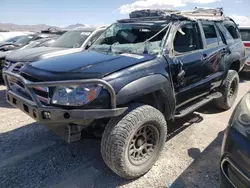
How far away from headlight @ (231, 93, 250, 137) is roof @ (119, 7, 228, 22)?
190 centimetres

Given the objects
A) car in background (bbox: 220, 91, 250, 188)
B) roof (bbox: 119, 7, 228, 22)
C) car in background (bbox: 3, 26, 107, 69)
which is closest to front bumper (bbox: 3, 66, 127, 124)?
car in background (bbox: 220, 91, 250, 188)

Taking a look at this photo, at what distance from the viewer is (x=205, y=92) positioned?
4059 millimetres

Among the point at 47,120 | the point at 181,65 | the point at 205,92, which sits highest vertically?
the point at 181,65

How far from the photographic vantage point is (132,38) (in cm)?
352

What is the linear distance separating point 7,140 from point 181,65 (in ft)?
9.12

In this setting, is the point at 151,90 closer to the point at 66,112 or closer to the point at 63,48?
the point at 66,112

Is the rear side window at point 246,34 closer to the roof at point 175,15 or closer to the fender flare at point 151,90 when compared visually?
the roof at point 175,15

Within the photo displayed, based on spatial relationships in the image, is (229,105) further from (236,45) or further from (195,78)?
(195,78)

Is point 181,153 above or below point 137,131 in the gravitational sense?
below

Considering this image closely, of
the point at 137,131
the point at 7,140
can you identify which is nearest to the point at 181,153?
the point at 137,131

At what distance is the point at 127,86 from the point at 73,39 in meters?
4.37

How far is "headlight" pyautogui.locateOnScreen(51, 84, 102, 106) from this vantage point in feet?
A: 7.67

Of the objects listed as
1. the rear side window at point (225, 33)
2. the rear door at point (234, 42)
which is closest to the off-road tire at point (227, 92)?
the rear door at point (234, 42)

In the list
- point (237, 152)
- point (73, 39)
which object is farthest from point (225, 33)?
point (73, 39)
